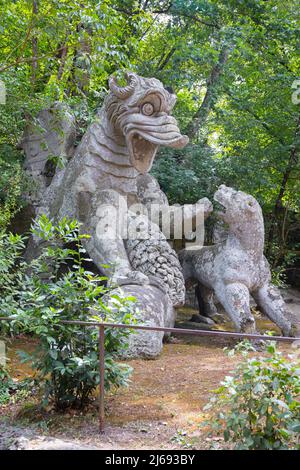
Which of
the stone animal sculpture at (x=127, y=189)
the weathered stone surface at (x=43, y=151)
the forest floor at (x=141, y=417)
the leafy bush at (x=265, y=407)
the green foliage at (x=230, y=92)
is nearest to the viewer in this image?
the leafy bush at (x=265, y=407)

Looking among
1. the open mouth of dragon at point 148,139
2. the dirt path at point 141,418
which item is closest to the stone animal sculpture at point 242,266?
the open mouth of dragon at point 148,139

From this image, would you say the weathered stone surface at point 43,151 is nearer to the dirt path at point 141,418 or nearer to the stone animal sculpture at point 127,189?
the stone animal sculpture at point 127,189

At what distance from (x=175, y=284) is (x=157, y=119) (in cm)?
156

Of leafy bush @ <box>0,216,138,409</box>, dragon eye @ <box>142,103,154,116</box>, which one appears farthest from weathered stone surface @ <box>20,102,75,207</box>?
leafy bush @ <box>0,216,138,409</box>

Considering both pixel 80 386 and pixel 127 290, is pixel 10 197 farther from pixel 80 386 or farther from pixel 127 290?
pixel 80 386

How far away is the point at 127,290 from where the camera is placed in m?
4.68

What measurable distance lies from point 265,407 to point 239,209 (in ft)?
9.94

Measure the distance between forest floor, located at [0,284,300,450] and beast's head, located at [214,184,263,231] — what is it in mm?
1566

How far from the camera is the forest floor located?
287cm

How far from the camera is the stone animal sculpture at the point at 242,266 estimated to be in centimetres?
532

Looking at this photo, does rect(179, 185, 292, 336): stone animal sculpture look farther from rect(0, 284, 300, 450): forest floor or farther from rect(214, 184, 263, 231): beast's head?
rect(0, 284, 300, 450): forest floor

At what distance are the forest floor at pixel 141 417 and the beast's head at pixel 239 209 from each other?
1.57m

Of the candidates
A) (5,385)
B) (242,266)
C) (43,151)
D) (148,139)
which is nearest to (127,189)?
(148,139)

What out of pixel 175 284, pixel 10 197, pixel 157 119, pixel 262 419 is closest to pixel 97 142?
pixel 157 119
